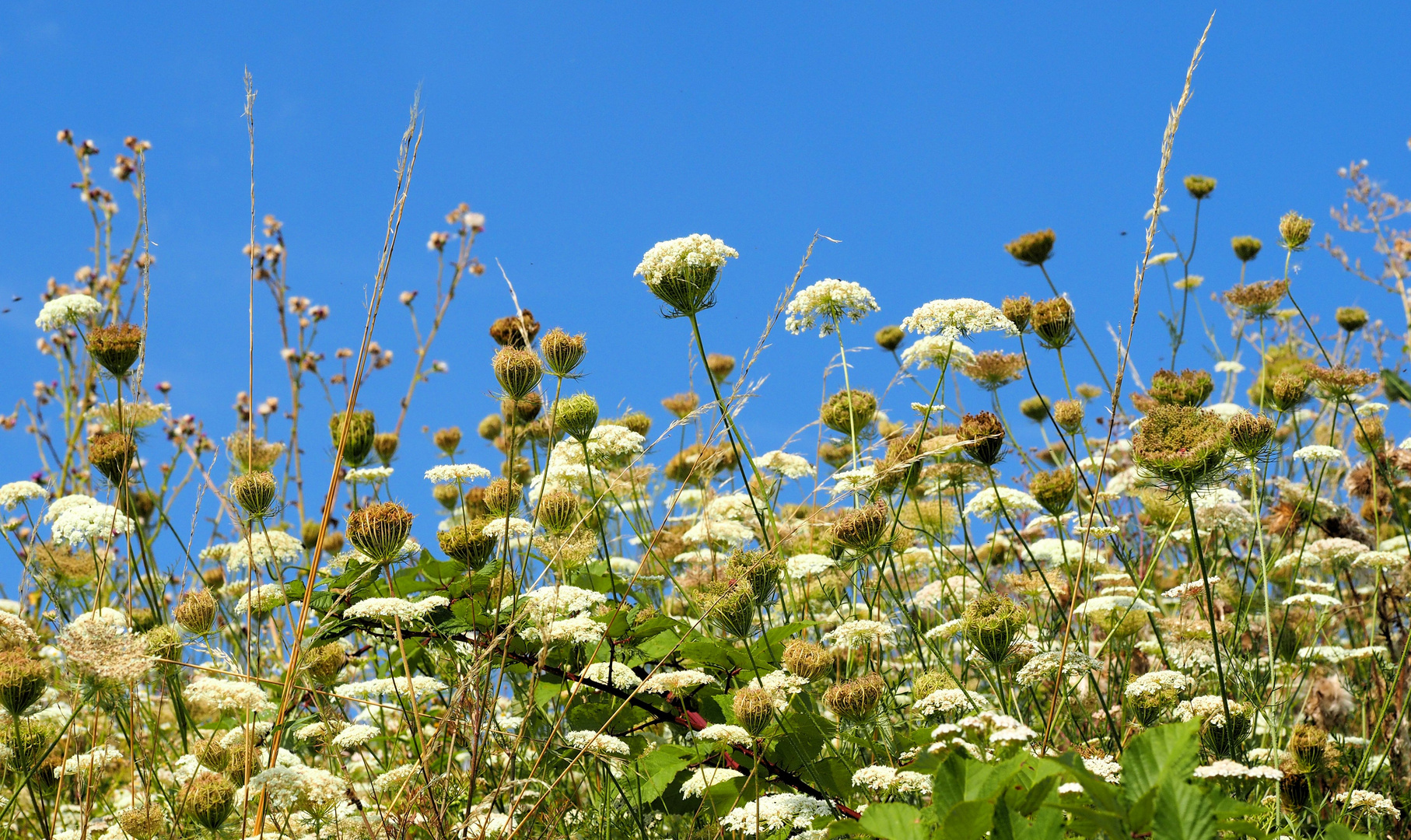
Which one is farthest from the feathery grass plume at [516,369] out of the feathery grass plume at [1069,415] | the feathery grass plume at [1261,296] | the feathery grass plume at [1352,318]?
the feathery grass plume at [1352,318]

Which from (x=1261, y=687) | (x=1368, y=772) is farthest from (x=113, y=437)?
(x=1368, y=772)

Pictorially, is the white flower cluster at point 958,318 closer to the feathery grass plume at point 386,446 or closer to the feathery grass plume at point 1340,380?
the feathery grass plume at point 1340,380

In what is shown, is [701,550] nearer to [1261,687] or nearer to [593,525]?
[593,525]

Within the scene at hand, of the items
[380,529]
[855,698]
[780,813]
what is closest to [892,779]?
[780,813]

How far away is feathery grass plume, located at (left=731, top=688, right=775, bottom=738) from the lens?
2.37 metres

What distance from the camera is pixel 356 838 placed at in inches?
96.7

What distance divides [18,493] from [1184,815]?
189 inches

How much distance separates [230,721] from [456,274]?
462 cm

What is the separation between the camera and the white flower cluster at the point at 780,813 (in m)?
2.26

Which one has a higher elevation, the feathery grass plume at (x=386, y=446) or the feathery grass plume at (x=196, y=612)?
the feathery grass plume at (x=386, y=446)

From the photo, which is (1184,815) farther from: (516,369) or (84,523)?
(84,523)

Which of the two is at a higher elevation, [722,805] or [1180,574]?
[1180,574]

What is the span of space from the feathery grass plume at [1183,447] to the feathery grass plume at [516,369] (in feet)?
5.20

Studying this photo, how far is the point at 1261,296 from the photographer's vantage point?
219 inches
